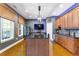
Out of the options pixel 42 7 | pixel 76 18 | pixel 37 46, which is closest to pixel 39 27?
pixel 42 7

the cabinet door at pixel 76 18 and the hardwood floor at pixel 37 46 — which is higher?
the cabinet door at pixel 76 18

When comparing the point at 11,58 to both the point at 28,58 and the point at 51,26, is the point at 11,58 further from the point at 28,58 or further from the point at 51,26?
the point at 51,26

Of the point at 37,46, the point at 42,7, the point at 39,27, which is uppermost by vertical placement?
the point at 42,7

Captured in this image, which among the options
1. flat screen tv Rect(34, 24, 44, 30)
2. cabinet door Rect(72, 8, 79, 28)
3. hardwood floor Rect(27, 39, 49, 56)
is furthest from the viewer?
flat screen tv Rect(34, 24, 44, 30)

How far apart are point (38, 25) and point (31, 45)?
13.2 metres

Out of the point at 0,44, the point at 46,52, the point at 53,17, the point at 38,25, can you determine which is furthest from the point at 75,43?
the point at 38,25

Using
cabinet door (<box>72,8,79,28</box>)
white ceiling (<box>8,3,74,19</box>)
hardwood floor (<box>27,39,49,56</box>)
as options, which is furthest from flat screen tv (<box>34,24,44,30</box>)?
hardwood floor (<box>27,39,49,56</box>)

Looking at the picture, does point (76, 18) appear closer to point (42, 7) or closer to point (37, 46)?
point (42, 7)

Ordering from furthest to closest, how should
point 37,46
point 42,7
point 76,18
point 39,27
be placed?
point 39,27 < point 42,7 < point 76,18 < point 37,46

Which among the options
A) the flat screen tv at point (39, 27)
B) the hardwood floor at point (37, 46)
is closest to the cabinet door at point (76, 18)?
the hardwood floor at point (37, 46)

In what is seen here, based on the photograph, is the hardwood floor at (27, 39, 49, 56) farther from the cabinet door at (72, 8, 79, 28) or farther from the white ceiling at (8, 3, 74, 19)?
the white ceiling at (8, 3, 74, 19)

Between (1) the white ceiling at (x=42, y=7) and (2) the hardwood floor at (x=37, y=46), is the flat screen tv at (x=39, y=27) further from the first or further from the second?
(2) the hardwood floor at (x=37, y=46)

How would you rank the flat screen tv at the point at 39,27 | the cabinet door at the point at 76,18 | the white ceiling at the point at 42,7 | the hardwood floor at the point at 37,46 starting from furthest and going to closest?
1. the flat screen tv at the point at 39,27
2. the white ceiling at the point at 42,7
3. the cabinet door at the point at 76,18
4. the hardwood floor at the point at 37,46

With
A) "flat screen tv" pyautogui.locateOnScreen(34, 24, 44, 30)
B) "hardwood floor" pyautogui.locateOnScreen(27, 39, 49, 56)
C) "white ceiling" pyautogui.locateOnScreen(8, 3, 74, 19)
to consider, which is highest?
"white ceiling" pyautogui.locateOnScreen(8, 3, 74, 19)
